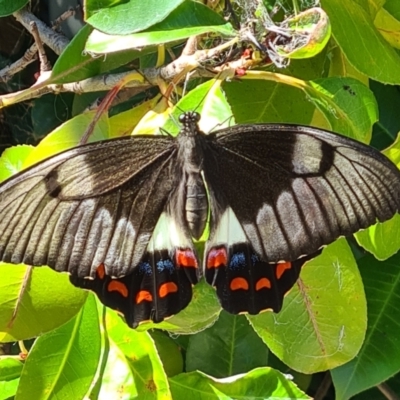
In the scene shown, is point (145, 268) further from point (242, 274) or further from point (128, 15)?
point (128, 15)

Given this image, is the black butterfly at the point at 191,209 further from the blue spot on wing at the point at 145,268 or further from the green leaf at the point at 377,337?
the green leaf at the point at 377,337

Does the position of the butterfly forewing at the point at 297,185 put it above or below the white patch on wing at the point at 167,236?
above

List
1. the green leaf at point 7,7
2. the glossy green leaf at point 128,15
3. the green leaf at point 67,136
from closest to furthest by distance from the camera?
the glossy green leaf at point 128,15, the green leaf at point 67,136, the green leaf at point 7,7

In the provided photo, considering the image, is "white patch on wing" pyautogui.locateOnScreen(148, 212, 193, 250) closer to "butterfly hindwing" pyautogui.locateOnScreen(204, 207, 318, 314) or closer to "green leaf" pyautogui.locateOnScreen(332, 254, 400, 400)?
"butterfly hindwing" pyautogui.locateOnScreen(204, 207, 318, 314)

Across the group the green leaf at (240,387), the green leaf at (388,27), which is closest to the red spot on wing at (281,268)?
the green leaf at (240,387)

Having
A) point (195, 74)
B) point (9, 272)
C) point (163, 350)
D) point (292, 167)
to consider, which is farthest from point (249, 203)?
point (163, 350)

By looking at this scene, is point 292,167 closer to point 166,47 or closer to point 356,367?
point 166,47

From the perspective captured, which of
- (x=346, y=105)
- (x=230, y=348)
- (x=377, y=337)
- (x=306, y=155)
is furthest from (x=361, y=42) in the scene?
(x=230, y=348)
